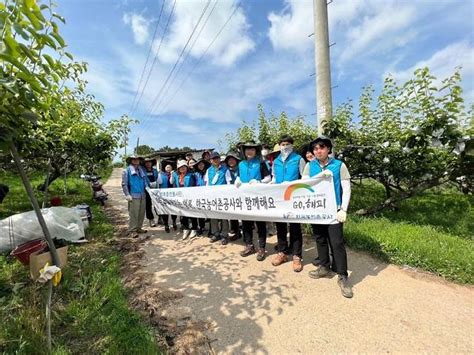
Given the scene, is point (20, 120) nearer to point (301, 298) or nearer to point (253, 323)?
point (253, 323)

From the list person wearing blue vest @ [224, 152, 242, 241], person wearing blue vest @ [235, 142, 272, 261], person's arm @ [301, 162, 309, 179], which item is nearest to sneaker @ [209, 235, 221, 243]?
person wearing blue vest @ [224, 152, 242, 241]

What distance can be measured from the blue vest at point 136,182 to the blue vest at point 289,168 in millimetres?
3790

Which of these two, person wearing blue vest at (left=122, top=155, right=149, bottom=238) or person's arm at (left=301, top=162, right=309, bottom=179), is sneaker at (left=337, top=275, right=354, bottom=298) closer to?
person's arm at (left=301, top=162, right=309, bottom=179)

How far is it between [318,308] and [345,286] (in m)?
0.54

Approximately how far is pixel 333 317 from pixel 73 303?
3146 mm

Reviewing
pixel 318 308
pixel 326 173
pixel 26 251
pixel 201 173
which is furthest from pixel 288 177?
pixel 26 251

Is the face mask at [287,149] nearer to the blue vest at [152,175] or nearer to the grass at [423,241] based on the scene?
the grass at [423,241]

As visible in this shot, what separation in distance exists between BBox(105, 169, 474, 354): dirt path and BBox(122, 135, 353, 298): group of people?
0.31m

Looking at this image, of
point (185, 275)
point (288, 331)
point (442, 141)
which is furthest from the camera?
point (442, 141)

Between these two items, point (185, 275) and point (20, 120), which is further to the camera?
point (185, 275)

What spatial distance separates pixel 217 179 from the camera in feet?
19.6

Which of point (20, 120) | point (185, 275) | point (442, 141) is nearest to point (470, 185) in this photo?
point (442, 141)

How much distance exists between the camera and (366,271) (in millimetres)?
4195

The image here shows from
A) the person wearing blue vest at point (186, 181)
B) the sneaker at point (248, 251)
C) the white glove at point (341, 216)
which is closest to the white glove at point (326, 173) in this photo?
the white glove at point (341, 216)
